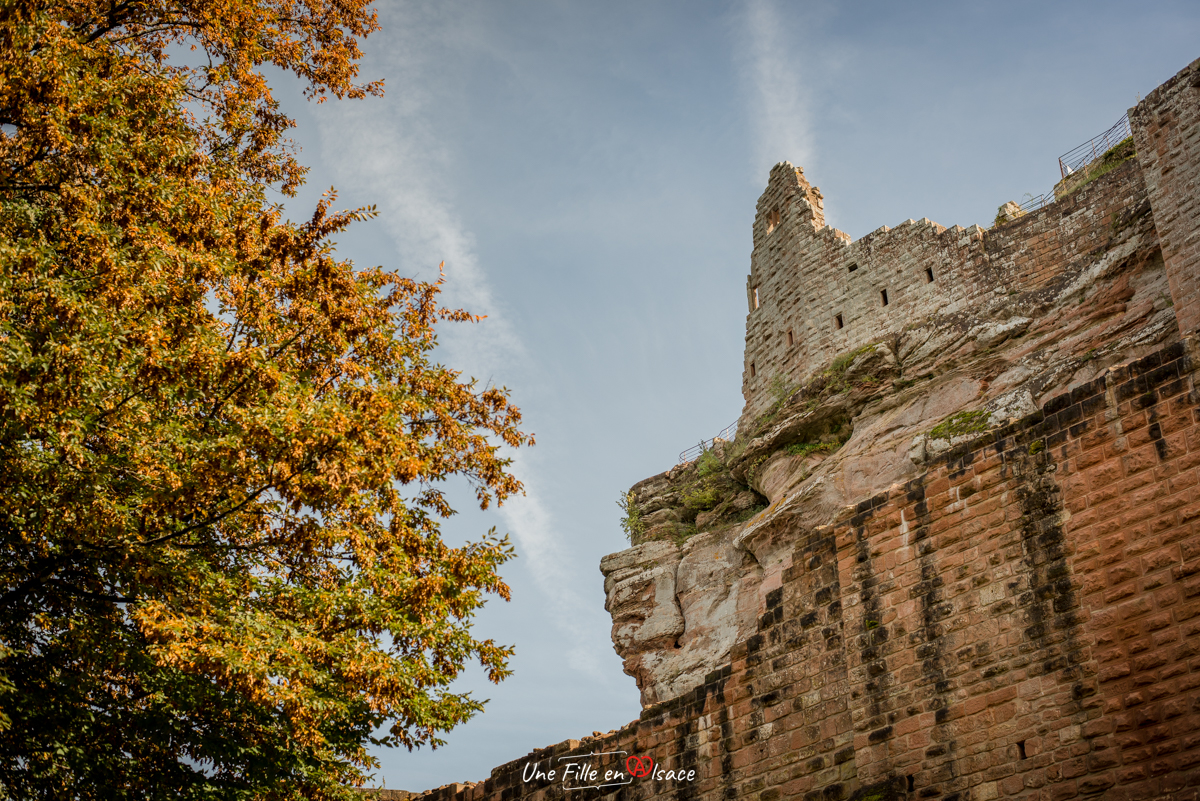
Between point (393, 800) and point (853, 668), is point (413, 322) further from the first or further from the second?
point (393, 800)

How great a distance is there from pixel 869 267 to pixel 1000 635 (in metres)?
18.9

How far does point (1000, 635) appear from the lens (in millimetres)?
9180

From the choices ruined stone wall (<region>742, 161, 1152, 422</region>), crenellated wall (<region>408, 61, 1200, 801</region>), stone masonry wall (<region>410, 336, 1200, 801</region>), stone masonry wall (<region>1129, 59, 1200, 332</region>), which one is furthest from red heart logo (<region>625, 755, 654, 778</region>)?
ruined stone wall (<region>742, 161, 1152, 422</region>)

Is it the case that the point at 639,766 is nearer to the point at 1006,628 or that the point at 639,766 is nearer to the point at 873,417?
the point at 1006,628

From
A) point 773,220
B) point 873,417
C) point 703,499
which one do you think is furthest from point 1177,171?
point 773,220

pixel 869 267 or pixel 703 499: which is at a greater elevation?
pixel 869 267

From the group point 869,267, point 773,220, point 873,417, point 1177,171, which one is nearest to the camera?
point 1177,171

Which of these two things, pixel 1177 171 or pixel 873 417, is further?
pixel 873 417

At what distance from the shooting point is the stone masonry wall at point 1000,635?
322 inches

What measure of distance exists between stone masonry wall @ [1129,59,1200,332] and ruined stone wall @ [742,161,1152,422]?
303cm

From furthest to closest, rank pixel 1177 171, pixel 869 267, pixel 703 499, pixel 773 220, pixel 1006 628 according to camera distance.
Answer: pixel 773 220 → pixel 869 267 → pixel 703 499 → pixel 1177 171 → pixel 1006 628

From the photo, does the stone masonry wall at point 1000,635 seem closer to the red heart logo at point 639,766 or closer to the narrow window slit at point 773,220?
the red heart logo at point 639,766

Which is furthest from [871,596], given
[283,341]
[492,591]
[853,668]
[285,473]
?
[283,341]

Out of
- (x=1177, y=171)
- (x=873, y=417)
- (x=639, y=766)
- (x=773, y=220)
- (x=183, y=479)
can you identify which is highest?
(x=773, y=220)
